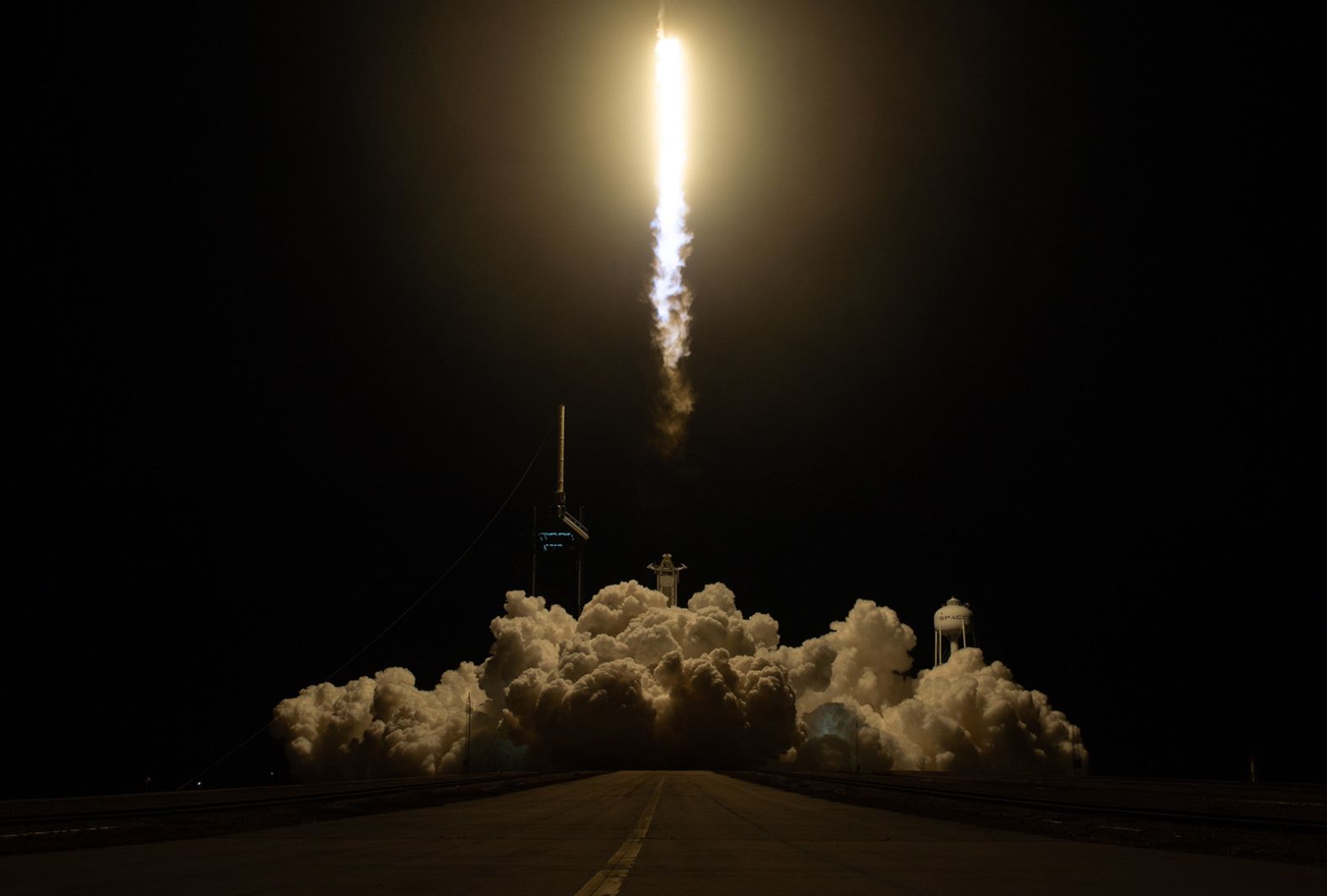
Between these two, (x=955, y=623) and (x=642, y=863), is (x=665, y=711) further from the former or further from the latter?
(x=642, y=863)

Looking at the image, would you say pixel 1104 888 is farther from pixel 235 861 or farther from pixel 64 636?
pixel 64 636

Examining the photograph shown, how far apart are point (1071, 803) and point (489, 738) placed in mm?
100161

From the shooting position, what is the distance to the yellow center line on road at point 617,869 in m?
14.9

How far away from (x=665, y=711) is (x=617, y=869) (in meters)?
108

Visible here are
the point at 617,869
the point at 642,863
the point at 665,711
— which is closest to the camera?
the point at 617,869

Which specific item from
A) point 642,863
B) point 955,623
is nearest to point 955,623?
point 955,623

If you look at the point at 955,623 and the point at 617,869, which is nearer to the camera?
the point at 617,869

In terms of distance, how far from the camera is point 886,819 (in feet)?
102

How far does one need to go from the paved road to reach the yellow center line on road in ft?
0.13

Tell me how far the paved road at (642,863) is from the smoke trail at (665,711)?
90.1m

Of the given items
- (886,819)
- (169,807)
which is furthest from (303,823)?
(886,819)

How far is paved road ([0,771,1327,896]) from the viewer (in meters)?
15.5

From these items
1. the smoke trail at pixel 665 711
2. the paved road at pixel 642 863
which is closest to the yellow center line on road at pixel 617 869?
the paved road at pixel 642 863

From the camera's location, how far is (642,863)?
18.8 m
